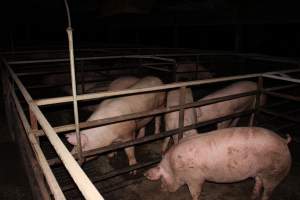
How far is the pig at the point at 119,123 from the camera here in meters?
3.13

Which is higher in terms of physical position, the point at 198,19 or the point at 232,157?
the point at 198,19

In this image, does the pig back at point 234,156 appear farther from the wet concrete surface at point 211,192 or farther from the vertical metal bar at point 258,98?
the vertical metal bar at point 258,98

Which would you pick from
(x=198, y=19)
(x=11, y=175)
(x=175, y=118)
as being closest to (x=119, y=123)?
(x=175, y=118)

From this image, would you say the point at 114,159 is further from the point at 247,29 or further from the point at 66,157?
the point at 247,29

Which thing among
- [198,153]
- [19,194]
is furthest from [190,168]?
[19,194]

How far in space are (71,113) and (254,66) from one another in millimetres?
5794

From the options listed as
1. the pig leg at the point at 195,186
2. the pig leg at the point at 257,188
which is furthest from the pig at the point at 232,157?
the pig leg at the point at 257,188

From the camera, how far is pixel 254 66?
319 inches

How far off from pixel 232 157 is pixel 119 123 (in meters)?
1.55

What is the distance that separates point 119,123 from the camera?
346 cm

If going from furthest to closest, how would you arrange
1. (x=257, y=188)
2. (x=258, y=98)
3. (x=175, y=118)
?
1. (x=175, y=118)
2. (x=258, y=98)
3. (x=257, y=188)

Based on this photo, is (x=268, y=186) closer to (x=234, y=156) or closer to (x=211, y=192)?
(x=234, y=156)

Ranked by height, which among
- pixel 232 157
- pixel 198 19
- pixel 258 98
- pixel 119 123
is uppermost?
pixel 198 19

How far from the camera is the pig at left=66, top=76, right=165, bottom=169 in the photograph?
3.13 meters
